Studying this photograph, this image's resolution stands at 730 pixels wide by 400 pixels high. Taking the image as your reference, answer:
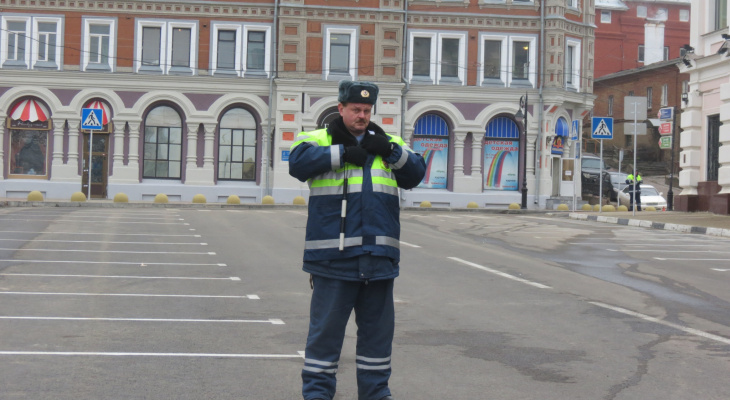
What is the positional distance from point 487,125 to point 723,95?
52.7 ft

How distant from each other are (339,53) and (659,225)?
19.8m

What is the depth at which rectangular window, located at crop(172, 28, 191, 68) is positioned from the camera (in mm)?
41844

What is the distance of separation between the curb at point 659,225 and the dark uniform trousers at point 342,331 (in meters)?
19.3

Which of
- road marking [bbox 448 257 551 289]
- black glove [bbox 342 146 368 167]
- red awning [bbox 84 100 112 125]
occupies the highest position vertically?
red awning [bbox 84 100 112 125]

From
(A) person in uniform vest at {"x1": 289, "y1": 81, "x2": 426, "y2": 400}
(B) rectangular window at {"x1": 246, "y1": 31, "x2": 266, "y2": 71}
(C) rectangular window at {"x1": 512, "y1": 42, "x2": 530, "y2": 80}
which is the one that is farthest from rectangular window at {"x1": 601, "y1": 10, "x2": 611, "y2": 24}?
(A) person in uniform vest at {"x1": 289, "y1": 81, "x2": 426, "y2": 400}

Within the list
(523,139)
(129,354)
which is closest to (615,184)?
(523,139)

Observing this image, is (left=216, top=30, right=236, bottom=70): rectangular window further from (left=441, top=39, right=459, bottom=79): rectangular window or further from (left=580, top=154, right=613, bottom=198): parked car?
(left=580, top=154, right=613, bottom=198): parked car

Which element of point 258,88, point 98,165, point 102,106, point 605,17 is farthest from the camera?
point 605,17

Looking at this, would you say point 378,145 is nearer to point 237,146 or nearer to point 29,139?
point 237,146

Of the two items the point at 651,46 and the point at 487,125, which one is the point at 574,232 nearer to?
the point at 487,125

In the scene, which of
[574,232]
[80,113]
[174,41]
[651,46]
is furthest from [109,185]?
[651,46]

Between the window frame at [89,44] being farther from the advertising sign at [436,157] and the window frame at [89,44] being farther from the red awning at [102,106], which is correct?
the advertising sign at [436,157]

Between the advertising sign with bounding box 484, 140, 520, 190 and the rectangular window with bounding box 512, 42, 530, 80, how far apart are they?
3.01 metres

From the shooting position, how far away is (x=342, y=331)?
224 inches
